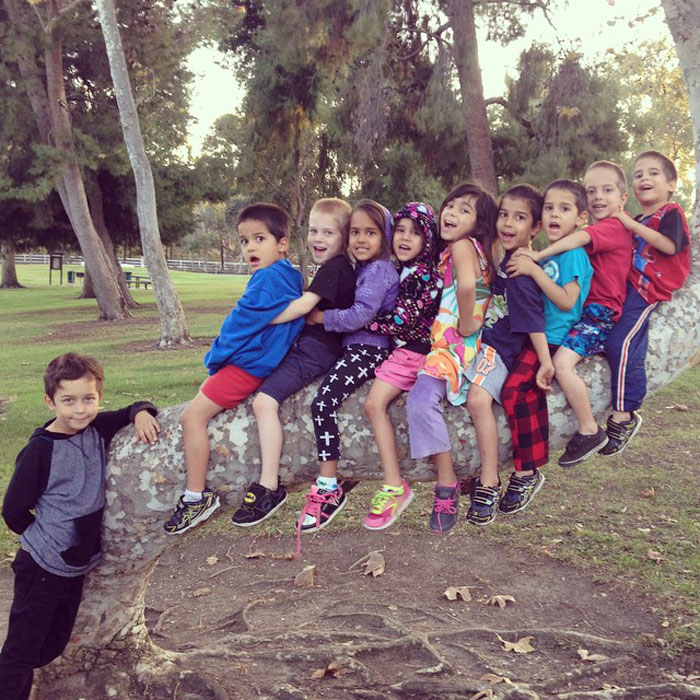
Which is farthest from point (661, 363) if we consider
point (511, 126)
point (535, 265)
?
point (511, 126)

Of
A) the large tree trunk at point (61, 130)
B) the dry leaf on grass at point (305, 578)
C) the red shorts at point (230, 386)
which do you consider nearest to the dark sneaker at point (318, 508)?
the red shorts at point (230, 386)

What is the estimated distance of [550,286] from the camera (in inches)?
123

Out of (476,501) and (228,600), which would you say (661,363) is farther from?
(228,600)

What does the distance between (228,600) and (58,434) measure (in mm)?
2519

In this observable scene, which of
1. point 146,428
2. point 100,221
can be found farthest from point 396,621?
point 100,221

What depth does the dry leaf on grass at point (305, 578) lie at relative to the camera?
5.62m

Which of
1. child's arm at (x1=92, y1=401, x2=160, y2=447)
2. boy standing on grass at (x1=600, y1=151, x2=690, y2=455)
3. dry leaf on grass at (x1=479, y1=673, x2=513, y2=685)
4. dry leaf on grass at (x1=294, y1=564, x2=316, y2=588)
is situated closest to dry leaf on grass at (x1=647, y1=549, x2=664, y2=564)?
dry leaf on grass at (x1=479, y1=673, x2=513, y2=685)

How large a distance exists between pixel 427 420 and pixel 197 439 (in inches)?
38.8

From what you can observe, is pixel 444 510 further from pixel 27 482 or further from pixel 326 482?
pixel 27 482

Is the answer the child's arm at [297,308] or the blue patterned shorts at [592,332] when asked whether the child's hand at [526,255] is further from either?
the child's arm at [297,308]

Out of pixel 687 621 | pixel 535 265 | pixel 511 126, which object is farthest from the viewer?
pixel 511 126

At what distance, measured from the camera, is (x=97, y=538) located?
11.4ft

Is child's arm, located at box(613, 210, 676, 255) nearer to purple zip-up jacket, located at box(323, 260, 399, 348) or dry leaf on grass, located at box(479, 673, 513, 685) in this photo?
purple zip-up jacket, located at box(323, 260, 399, 348)

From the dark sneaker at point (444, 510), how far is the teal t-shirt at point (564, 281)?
784mm
